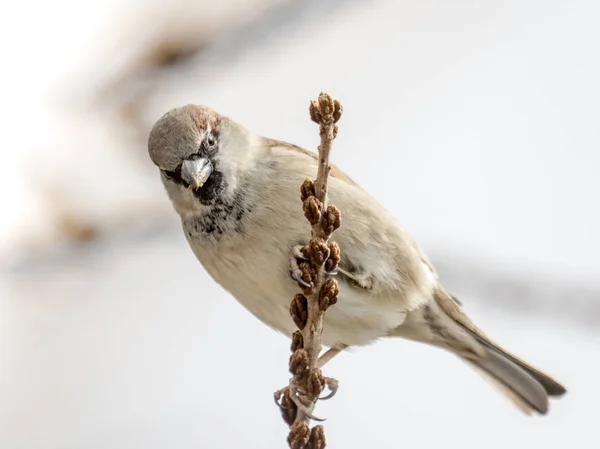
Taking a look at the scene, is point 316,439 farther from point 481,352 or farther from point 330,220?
point 481,352

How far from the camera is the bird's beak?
2789 millimetres

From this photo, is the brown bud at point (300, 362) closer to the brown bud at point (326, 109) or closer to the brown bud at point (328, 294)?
the brown bud at point (328, 294)

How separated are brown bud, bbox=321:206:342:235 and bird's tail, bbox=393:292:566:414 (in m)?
1.34

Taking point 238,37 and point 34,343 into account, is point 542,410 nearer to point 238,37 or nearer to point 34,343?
point 238,37

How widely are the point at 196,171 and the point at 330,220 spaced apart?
92cm

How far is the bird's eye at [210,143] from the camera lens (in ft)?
9.49

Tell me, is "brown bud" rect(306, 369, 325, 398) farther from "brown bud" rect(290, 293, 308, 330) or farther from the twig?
"brown bud" rect(290, 293, 308, 330)

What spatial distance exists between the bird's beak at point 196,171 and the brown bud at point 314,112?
3.03ft

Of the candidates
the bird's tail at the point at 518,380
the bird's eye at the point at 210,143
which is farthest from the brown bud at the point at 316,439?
the bird's tail at the point at 518,380

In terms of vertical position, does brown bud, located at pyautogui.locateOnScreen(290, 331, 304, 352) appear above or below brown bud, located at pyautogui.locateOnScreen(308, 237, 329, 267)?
below

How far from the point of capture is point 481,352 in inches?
139

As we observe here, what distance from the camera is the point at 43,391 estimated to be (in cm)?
464

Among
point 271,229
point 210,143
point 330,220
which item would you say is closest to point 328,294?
point 330,220

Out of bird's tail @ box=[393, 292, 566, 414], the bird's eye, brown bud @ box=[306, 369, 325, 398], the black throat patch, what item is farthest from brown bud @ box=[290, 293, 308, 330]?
bird's tail @ box=[393, 292, 566, 414]
